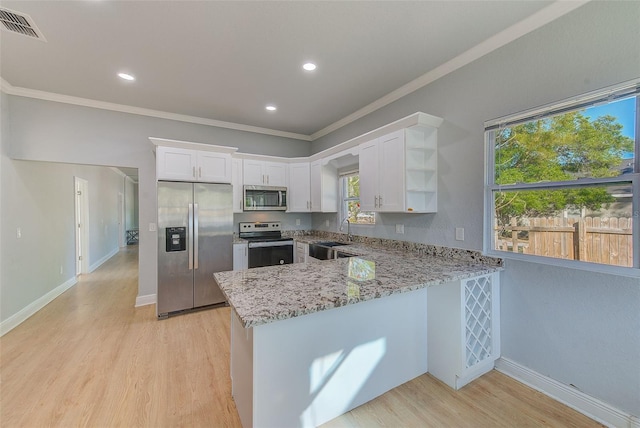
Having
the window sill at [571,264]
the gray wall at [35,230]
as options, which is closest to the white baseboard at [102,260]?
the gray wall at [35,230]

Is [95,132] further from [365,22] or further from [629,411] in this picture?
[629,411]

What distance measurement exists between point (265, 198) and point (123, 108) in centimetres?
232

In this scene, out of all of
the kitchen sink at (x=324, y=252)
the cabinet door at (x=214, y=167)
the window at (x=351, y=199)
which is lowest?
the kitchen sink at (x=324, y=252)

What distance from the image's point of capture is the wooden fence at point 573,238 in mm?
1673

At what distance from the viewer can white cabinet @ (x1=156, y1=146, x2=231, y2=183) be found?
11.1ft

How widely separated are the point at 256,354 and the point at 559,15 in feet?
9.96

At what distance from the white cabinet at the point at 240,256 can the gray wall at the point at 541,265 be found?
107 inches

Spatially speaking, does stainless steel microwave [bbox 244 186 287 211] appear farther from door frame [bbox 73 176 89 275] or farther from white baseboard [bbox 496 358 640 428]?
door frame [bbox 73 176 89 275]

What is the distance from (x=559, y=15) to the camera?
188cm

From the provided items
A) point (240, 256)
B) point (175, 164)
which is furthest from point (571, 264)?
point (175, 164)

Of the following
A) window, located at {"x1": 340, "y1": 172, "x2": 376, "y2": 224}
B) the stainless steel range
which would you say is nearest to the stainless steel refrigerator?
the stainless steel range

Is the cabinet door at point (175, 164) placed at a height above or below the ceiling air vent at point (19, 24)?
below

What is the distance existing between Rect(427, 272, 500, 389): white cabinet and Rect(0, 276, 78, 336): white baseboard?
14.9 ft

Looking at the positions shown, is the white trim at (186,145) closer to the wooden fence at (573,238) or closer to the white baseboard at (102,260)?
the wooden fence at (573,238)
